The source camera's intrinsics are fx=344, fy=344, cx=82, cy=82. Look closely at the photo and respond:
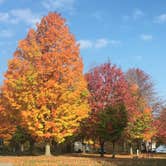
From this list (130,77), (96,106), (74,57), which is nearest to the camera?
(74,57)

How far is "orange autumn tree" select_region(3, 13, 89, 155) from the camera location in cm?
3012

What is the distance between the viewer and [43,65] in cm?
3142

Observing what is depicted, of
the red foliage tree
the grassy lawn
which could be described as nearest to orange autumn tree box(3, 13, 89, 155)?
the grassy lawn

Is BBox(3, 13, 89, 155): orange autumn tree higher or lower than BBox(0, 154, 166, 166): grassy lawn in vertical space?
higher

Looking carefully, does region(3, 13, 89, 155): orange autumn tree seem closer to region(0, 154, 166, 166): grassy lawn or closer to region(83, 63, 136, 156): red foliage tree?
region(0, 154, 166, 166): grassy lawn

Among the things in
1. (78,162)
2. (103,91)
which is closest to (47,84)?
Result: (78,162)

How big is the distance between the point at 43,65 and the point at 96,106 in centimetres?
1089

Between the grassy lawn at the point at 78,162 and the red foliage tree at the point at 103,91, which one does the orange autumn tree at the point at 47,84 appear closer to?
the grassy lawn at the point at 78,162

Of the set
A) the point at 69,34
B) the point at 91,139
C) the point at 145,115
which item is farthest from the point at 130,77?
the point at 69,34

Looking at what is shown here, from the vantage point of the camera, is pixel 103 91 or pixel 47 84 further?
pixel 103 91

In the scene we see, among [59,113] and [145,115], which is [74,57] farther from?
[145,115]

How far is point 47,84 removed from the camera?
30219 mm

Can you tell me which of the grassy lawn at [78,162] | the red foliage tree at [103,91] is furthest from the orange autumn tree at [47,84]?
the red foliage tree at [103,91]

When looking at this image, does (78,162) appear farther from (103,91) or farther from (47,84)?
(103,91)
